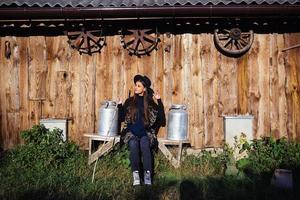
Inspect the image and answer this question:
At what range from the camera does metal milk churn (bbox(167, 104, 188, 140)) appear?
23.7 feet

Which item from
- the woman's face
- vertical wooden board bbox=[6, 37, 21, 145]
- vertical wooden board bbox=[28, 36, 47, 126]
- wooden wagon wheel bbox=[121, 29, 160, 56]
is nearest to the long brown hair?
the woman's face

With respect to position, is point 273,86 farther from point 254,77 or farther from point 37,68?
A: point 37,68

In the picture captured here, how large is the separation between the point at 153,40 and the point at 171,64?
0.62 metres

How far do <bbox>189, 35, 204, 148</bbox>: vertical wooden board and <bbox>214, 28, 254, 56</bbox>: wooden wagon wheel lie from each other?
411mm

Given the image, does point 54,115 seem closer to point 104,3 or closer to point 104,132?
point 104,132

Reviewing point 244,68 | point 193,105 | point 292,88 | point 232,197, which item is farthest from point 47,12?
point 292,88

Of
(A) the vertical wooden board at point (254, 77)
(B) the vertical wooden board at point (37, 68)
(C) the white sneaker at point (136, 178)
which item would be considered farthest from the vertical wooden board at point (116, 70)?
(A) the vertical wooden board at point (254, 77)

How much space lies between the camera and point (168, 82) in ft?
24.9

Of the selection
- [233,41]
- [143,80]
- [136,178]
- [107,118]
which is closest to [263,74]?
[233,41]

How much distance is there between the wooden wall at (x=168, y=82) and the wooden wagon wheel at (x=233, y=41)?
20 centimetres

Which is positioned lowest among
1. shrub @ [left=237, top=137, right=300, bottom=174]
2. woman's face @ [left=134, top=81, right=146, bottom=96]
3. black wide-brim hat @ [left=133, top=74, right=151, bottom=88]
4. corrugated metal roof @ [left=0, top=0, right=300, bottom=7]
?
shrub @ [left=237, top=137, right=300, bottom=174]

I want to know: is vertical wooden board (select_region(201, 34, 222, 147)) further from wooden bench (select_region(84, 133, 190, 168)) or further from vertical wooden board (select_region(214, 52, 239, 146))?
wooden bench (select_region(84, 133, 190, 168))

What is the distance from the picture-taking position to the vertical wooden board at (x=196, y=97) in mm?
7551

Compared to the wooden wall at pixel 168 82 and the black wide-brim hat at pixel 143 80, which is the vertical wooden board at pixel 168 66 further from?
the black wide-brim hat at pixel 143 80
